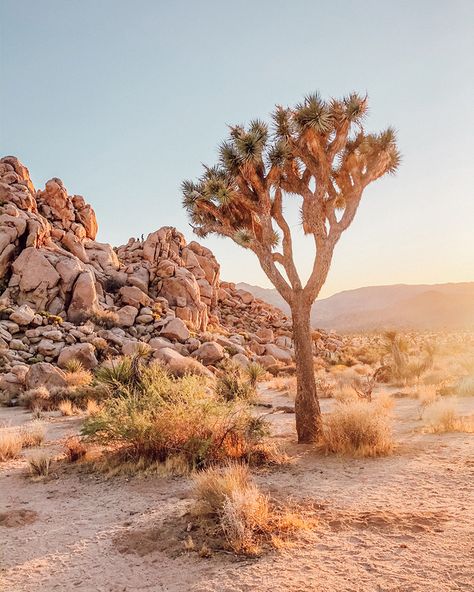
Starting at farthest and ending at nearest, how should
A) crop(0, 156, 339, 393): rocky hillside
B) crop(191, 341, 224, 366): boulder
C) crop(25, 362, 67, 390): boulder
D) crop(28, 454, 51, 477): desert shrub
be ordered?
crop(191, 341, 224, 366): boulder < crop(0, 156, 339, 393): rocky hillside < crop(25, 362, 67, 390): boulder < crop(28, 454, 51, 477): desert shrub

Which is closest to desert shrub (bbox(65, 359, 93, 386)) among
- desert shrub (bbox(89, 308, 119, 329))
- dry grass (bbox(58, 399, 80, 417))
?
dry grass (bbox(58, 399, 80, 417))

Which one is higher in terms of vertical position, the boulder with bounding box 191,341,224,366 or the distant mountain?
the distant mountain

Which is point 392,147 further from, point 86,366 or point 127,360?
point 86,366

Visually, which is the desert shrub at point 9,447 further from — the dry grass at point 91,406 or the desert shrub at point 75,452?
the dry grass at point 91,406

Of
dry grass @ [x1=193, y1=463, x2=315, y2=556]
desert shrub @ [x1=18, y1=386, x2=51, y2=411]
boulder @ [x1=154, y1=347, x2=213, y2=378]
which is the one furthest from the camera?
boulder @ [x1=154, y1=347, x2=213, y2=378]

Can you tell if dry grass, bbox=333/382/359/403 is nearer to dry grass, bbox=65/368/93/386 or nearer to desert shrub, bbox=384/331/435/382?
desert shrub, bbox=384/331/435/382

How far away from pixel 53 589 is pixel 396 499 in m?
4.05

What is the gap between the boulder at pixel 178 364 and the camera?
697 inches

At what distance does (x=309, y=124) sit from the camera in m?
9.20

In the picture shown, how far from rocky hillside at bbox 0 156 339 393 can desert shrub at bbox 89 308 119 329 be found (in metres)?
0.05

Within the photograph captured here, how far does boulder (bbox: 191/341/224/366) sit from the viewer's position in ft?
72.7

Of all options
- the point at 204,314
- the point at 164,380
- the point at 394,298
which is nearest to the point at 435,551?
the point at 164,380

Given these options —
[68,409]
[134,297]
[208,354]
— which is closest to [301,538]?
[68,409]

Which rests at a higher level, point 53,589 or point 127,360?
point 127,360
